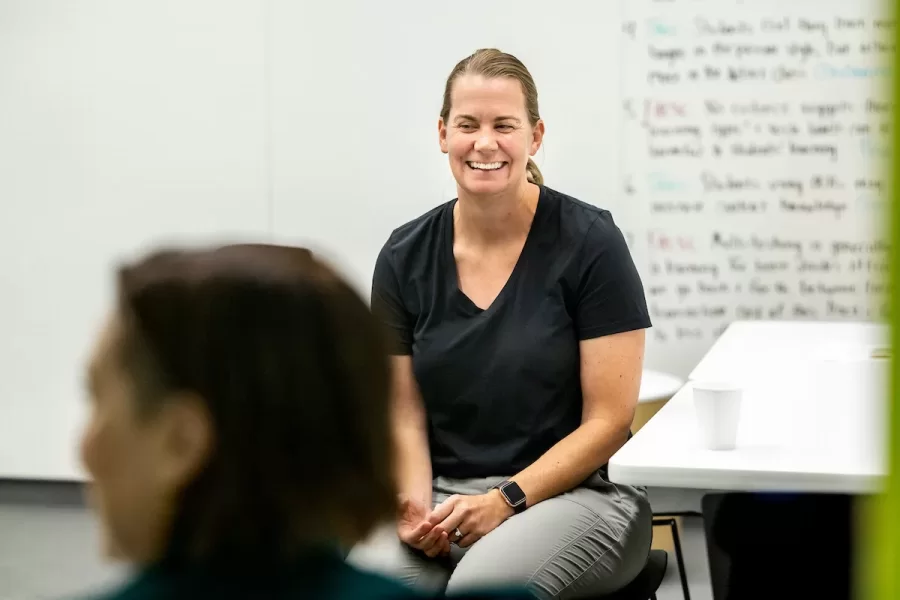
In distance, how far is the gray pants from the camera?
1.61 metres

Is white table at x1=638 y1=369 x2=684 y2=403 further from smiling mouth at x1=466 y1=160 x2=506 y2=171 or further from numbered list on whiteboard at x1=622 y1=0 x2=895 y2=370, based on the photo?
smiling mouth at x1=466 y1=160 x2=506 y2=171

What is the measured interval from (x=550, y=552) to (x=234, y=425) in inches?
40.3

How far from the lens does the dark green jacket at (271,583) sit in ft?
2.25

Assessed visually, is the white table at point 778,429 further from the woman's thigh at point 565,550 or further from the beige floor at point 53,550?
the beige floor at point 53,550

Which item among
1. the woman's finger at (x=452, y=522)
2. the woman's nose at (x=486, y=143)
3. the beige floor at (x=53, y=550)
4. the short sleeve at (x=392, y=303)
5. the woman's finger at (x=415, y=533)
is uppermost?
the woman's nose at (x=486, y=143)

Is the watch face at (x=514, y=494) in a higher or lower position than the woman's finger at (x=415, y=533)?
higher

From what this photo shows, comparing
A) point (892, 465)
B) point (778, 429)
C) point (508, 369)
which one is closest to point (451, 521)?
point (508, 369)

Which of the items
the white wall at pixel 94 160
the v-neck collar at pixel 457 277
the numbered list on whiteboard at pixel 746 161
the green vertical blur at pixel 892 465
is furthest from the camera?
the white wall at pixel 94 160

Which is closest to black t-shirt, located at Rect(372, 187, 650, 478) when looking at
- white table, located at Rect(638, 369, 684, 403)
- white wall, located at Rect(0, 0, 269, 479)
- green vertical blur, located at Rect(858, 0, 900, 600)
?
white table, located at Rect(638, 369, 684, 403)

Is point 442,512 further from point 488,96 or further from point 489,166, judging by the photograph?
point 488,96

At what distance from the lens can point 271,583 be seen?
71cm

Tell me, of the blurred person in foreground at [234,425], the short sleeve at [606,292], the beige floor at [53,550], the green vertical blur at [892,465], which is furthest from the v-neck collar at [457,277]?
the green vertical blur at [892,465]

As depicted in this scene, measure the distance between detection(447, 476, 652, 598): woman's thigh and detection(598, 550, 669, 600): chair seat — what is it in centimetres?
1

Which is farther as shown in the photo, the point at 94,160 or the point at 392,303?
the point at 94,160
